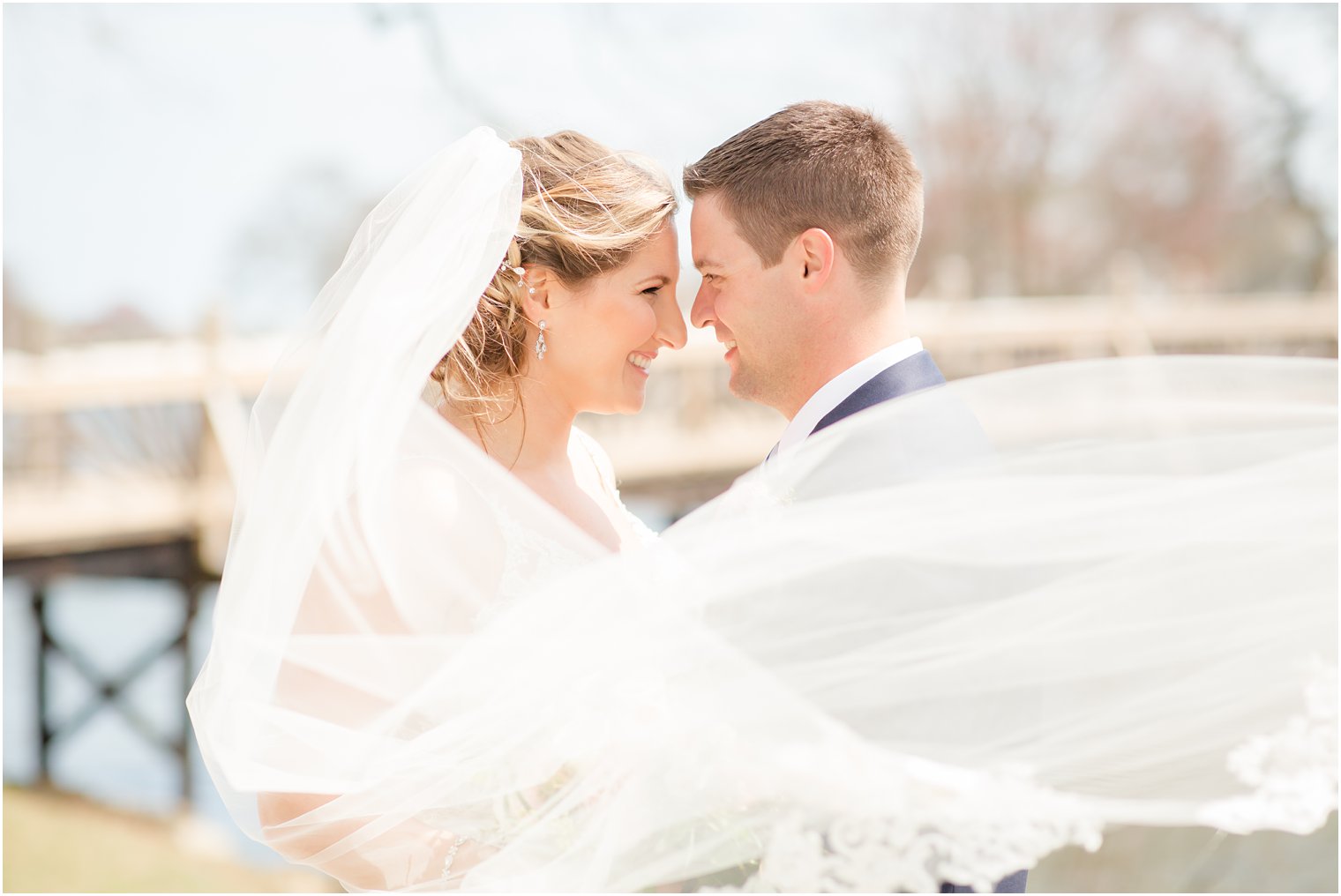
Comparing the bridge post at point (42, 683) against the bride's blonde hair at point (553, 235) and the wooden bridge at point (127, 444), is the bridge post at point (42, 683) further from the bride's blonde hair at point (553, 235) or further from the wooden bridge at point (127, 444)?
the bride's blonde hair at point (553, 235)

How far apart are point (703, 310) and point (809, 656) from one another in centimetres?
95

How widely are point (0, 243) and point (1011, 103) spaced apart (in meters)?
20.0

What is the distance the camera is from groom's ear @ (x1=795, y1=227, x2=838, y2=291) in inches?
94.3

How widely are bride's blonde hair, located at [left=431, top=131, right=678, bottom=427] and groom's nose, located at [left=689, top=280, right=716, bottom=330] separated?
181 mm

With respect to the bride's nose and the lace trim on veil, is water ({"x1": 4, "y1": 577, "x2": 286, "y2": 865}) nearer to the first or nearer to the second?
the bride's nose

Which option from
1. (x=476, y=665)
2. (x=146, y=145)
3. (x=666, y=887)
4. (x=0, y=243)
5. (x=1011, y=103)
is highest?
(x=1011, y=103)

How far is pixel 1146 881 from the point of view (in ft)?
8.82

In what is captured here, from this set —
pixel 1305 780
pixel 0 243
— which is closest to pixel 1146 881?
pixel 1305 780

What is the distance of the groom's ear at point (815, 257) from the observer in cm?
239

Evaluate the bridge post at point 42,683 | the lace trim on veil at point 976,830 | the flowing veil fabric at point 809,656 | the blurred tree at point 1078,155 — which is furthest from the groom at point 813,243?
the blurred tree at point 1078,155

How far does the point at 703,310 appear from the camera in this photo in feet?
8.57

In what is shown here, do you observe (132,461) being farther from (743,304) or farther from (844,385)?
(844,385)

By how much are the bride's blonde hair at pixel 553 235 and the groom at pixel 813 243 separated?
0.18 meters

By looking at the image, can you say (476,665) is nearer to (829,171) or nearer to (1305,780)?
(829,171)
